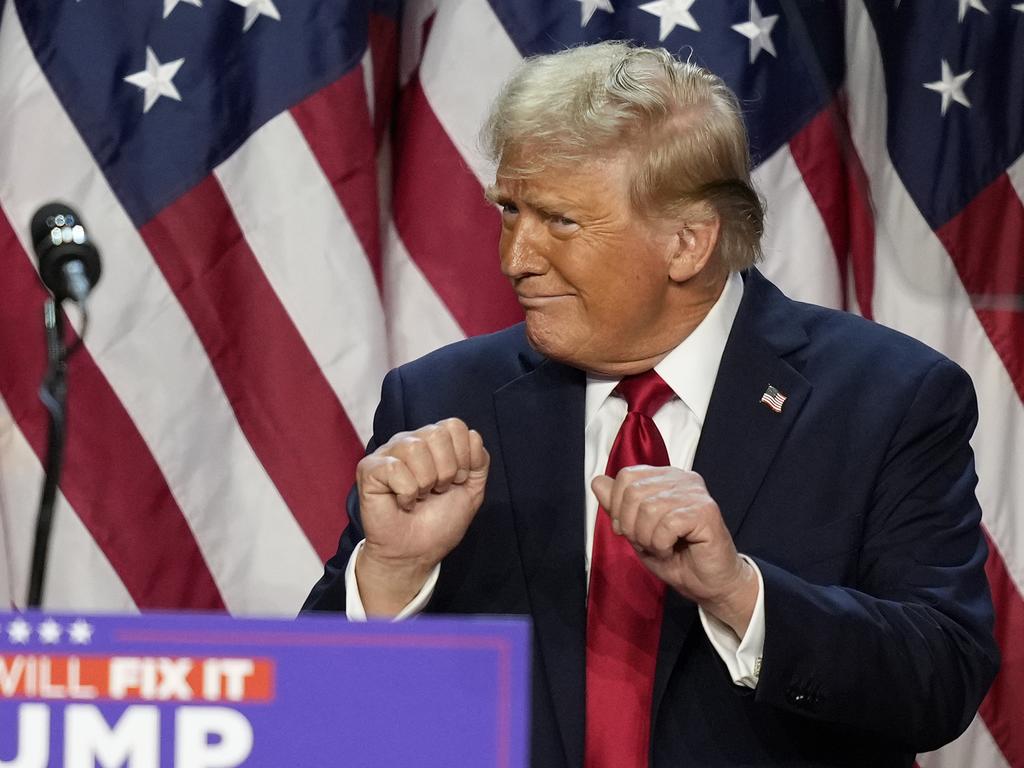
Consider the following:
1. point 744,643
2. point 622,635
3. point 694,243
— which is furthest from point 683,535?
point 694,243

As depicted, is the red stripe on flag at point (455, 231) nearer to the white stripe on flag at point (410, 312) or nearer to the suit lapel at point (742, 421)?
the white stripe on flag at point (410, 312)

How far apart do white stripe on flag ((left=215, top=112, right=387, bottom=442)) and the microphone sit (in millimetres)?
1454

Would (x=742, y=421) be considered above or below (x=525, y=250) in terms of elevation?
below

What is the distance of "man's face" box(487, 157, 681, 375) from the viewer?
1.83 meters

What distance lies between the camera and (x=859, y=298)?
9.62 ft

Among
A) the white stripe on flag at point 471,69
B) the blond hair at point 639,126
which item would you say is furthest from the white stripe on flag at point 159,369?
the blond hair at point 639,126

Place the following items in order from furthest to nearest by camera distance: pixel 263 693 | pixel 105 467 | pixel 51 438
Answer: pixel 105 467, pixel 51 438, pixel 263 693

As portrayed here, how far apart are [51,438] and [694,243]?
886 mm

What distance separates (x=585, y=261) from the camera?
183 centimetres

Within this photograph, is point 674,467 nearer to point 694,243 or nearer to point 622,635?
point 622,635

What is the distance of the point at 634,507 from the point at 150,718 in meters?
0.59

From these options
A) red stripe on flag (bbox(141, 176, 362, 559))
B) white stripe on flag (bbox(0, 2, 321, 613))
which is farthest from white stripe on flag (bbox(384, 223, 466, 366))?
white stripe on flag (bbox(0, 2, 321, 613))

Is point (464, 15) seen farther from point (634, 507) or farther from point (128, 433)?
point (634, 507)

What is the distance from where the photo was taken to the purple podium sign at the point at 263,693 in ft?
3.34
